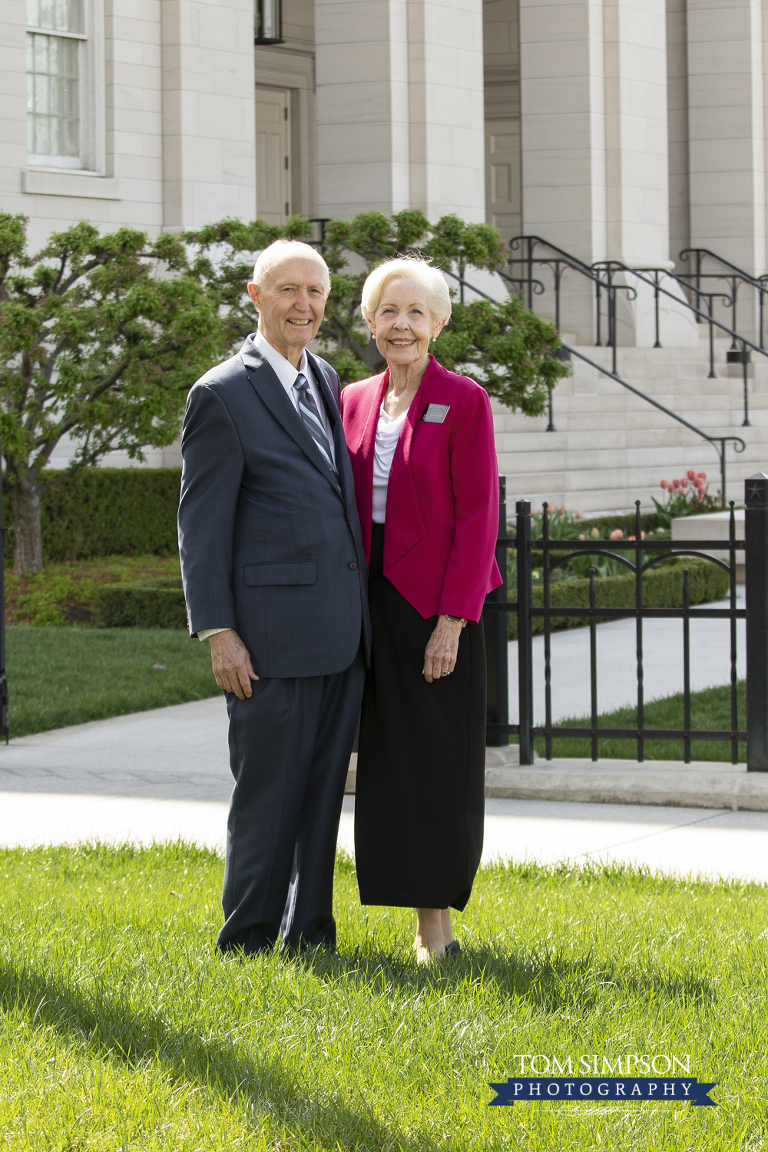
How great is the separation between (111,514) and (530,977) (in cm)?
1092

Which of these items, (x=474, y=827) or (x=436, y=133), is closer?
(x=474, y=827)

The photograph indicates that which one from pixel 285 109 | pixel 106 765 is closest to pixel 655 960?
pixel 106 765

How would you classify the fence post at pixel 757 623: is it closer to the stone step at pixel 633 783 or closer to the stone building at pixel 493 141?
the stone step at pixel 633 783

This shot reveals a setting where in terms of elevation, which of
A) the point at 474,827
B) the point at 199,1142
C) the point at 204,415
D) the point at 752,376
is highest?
the point at 752,376

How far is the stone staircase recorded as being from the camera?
53.4ft

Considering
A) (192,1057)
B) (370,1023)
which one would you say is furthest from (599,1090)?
(192,1057)

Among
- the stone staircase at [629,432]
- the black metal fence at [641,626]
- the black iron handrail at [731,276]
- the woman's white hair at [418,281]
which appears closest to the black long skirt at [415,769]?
the woman's white hair at [418,281]

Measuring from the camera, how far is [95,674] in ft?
30.8

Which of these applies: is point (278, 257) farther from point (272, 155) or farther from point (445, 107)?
point (272, 155)

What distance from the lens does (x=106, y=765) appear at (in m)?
7.43

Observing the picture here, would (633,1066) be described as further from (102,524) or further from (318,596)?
(102,524)

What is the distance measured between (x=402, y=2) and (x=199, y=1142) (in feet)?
54.3

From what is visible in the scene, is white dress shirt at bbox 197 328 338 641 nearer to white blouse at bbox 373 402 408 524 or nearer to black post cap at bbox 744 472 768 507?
white blouse at bbox 373 402 408 524

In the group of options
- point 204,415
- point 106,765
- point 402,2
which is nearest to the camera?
point 204,415
